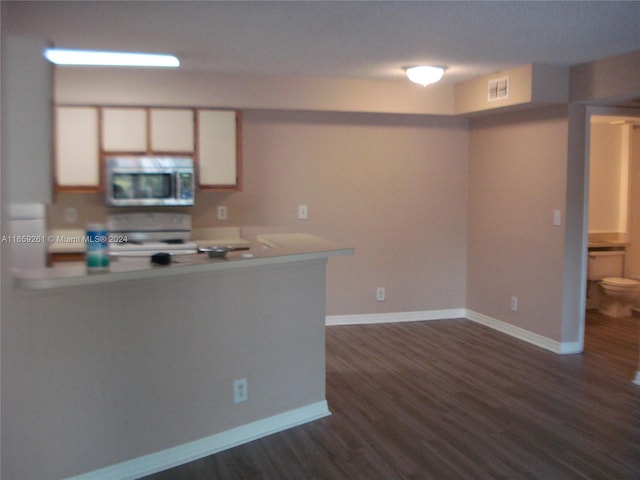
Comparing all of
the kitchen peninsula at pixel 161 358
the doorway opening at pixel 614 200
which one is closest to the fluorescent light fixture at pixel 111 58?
the kitchen peninsula at pixel 161 358

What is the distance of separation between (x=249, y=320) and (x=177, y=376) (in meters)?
0.47

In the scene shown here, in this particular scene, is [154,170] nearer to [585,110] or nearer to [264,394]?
[264,394]

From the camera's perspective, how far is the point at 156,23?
340 centimetres

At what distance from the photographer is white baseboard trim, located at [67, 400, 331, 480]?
2713 millimetres

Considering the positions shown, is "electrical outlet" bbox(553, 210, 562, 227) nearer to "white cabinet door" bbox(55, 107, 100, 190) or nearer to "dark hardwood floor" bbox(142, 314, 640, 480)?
"dark hardwood floor" bbox(142, 314, 640, 480)

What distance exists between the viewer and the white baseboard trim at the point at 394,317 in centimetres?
565

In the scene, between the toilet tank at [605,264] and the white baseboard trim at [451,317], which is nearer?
the white baseboard trim at [451,317]

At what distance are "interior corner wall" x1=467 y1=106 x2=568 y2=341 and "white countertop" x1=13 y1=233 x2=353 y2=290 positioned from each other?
219 centimetres

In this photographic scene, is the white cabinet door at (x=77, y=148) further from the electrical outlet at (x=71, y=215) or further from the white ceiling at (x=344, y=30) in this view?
the white ceiling at (x=344, y=30)

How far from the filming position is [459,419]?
343 cm

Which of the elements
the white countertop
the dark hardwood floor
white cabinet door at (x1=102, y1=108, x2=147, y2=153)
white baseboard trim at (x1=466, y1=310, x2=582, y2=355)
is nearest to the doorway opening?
white baseboard trim at (x1=466, y1=310, x2=582, y2=355)

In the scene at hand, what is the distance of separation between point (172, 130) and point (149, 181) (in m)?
0.46

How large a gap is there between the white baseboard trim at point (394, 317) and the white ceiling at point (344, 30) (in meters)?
2.34

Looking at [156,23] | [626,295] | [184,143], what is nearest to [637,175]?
[626,295]
